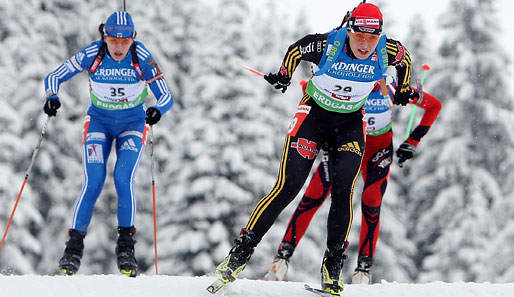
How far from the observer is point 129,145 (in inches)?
285

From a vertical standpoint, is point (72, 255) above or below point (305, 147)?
below

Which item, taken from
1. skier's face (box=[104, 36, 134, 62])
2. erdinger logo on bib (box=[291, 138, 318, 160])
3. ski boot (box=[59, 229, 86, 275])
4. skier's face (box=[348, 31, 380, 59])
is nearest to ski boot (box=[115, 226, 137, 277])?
ski boot (box=[59, 229, 86, 275])

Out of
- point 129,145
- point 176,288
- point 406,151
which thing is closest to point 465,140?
point 406,151

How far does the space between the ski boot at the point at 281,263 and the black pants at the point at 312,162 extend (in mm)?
1892

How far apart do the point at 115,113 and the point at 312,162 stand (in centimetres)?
275

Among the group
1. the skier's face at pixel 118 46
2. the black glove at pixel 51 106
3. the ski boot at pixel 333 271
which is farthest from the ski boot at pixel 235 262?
the black glove at pixel 51 106

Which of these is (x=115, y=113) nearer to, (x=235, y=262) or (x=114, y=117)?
(x=114, y=117)

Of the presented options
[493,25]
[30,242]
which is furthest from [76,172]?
[493,25]

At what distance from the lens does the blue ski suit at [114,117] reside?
699cm

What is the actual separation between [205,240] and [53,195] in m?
5.66

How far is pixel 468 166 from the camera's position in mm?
23250

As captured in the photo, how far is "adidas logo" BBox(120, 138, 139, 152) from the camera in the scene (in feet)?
23.7

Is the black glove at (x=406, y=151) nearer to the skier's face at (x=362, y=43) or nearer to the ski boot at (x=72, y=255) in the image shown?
the skier's face at (x=362, y=43)

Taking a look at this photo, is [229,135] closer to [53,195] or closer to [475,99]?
[53,195]
